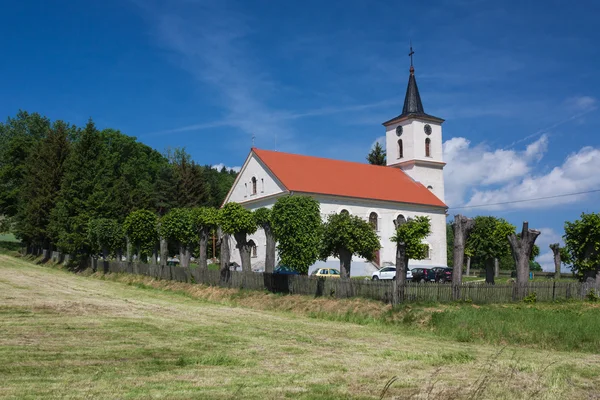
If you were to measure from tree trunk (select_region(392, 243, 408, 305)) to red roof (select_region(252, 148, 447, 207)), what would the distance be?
24729 mm

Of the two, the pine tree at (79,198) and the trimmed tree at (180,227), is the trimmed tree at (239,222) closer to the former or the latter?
the trimmed tree at (180,227)

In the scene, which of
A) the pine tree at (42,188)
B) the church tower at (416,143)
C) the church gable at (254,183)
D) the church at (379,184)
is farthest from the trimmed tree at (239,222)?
the church tower at (416,143)

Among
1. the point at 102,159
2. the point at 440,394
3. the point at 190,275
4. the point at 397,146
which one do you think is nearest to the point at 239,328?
the point at 440,394

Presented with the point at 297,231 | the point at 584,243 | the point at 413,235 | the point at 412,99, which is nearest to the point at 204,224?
the point at 297,231

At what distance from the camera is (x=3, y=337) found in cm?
1340

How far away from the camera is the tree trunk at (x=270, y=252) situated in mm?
30630

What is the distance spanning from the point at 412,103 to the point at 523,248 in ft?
123

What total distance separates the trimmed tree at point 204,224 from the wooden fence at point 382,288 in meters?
1.92

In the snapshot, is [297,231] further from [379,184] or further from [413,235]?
[379,184]

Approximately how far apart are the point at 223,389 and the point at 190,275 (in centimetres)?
2552

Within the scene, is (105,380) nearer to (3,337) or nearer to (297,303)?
(3,337)

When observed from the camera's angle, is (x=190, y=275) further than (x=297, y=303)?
Yes

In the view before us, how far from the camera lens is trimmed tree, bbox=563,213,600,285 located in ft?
84.0

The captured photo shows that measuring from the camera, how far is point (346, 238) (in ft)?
88.8
